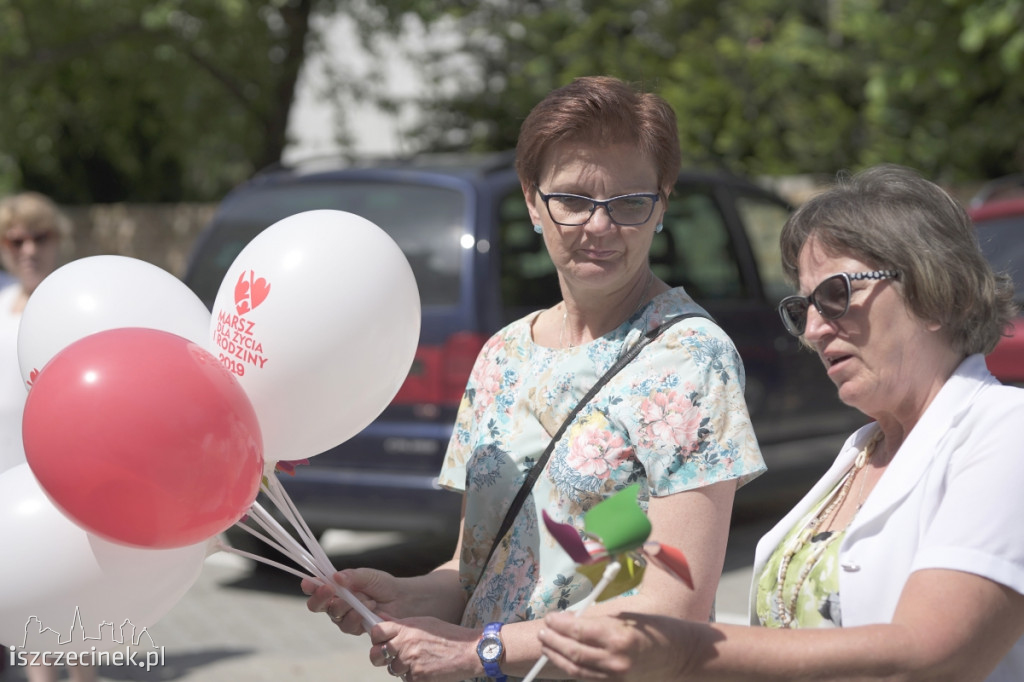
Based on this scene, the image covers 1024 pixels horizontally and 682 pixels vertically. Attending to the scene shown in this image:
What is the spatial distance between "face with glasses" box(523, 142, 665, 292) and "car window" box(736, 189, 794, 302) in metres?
4.65

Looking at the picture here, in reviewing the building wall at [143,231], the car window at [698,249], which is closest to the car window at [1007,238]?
Result: the car window at [698,249]

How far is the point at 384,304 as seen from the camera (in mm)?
2307

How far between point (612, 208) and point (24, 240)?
352cm

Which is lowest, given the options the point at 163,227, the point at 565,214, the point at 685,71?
the point at 163,227

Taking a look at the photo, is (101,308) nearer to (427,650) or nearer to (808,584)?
(427,650)

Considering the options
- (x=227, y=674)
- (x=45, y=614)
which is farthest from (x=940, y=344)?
(x=227, y=674)

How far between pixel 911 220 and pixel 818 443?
4.99 m

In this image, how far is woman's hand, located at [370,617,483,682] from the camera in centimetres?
210

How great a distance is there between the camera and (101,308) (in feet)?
7.93

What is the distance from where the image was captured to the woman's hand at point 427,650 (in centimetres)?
210

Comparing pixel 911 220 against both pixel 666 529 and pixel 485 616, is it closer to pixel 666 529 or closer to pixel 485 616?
pixel 666 529

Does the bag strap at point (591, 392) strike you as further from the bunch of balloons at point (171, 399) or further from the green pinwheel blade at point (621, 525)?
the green pinwheel blade at point (621, 525)

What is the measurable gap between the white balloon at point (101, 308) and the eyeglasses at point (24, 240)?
2633mm

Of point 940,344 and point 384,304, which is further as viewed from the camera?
point 384,304
